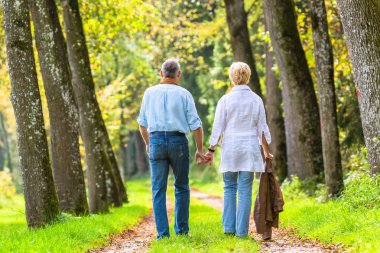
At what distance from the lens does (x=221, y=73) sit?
114 ft

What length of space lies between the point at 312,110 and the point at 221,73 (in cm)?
1925

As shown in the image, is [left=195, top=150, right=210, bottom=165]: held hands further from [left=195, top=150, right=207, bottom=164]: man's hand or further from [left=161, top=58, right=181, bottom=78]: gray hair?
[left=161, top=58, right=181, bottom=78]: gray hair

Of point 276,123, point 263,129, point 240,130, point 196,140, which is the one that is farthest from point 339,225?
point 276,123

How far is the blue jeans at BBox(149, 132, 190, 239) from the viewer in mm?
8656

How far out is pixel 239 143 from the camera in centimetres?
875

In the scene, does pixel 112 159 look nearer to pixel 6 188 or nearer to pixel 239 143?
pixel 6 188

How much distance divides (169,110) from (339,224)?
9.24 feet

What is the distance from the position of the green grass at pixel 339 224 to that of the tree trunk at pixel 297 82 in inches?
145

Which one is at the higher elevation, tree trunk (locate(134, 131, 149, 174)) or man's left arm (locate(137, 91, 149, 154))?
man's left arm (locate(137, 91, 149, 154))

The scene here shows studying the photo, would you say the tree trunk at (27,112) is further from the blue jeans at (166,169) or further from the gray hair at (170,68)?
the gray hair at (170,68)

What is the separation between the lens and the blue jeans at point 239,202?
8.71 meters

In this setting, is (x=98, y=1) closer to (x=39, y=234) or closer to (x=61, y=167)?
(x=61, y=167)

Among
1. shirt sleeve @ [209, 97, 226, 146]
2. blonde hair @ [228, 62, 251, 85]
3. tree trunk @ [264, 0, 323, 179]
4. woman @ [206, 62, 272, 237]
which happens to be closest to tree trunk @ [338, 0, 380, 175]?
woman @ [206, 62, 272, 237]

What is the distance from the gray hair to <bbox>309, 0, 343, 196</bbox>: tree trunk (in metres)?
4.37
